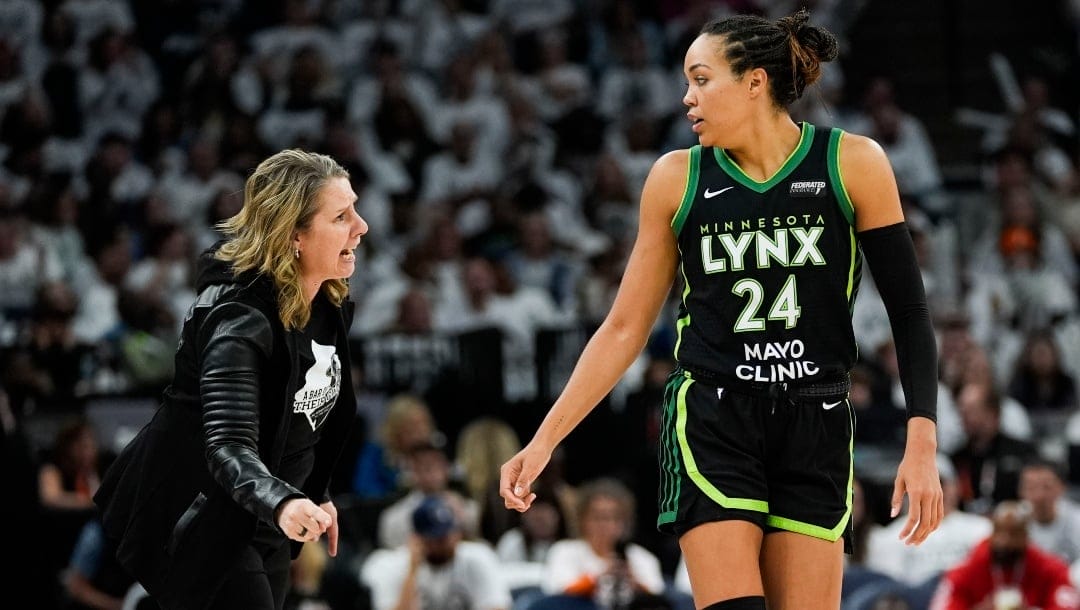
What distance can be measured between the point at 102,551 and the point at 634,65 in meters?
6.79

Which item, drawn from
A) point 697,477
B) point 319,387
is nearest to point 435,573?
point 319,387

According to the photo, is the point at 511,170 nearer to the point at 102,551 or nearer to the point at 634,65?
the point at 634,65

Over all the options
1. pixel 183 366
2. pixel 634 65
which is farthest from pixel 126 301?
pixel 183 366

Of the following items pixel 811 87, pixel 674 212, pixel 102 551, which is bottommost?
pixel 102 551

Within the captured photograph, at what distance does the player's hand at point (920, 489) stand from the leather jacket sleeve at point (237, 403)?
147 centimetres

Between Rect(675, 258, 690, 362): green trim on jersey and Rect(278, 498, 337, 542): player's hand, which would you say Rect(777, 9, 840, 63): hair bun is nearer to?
Rect(675, 258, 690, 362): green trim on jersey

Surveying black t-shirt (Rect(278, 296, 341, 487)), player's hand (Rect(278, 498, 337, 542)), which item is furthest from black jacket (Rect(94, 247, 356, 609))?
player's hand (Rect(278, 498, 337, 542))

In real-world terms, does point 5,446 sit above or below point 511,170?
below

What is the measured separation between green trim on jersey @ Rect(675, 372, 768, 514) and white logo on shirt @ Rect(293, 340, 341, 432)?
3.22 feet

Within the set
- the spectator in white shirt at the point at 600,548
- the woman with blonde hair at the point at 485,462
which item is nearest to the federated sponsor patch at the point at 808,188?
the spectator in white shirt at the point at 600,548

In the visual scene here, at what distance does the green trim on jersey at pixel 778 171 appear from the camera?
421 cm

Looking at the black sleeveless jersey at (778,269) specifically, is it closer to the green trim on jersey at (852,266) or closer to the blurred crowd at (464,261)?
the green trim on jersey at (852,266)

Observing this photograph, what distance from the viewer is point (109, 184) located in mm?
12625

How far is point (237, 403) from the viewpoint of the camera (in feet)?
13.7
